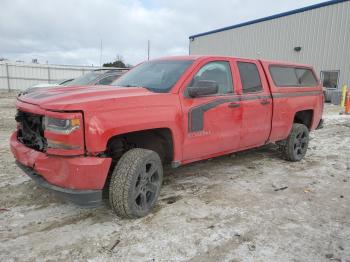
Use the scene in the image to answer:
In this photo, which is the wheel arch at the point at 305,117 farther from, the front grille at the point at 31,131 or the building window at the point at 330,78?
the building window at the point at 330,78

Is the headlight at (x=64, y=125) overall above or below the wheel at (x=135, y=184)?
above

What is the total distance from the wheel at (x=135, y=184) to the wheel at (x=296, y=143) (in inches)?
126

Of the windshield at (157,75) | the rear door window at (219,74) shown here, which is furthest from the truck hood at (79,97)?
the rear door window at (219,74)

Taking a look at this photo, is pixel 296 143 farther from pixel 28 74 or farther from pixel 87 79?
pixel 28 74

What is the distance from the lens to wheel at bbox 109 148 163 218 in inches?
135

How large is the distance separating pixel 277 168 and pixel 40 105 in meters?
4.10

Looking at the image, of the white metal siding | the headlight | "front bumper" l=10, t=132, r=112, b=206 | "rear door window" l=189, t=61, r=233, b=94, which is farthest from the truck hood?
the white metal siding

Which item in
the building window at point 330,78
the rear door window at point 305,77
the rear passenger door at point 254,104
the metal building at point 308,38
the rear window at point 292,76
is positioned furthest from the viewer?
the building window at point 330,78

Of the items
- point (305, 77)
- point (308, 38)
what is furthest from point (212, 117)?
point (308, 38)

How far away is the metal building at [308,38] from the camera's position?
19297mm

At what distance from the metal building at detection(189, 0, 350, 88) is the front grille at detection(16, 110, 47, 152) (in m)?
19.4

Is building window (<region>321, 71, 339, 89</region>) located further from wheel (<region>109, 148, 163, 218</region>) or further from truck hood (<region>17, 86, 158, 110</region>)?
wheel (<region>109, 148, 163, 218</region>)

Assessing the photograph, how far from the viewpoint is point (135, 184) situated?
11.5 feet

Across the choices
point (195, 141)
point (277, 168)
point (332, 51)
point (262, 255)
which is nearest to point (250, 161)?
point (277, 168)
